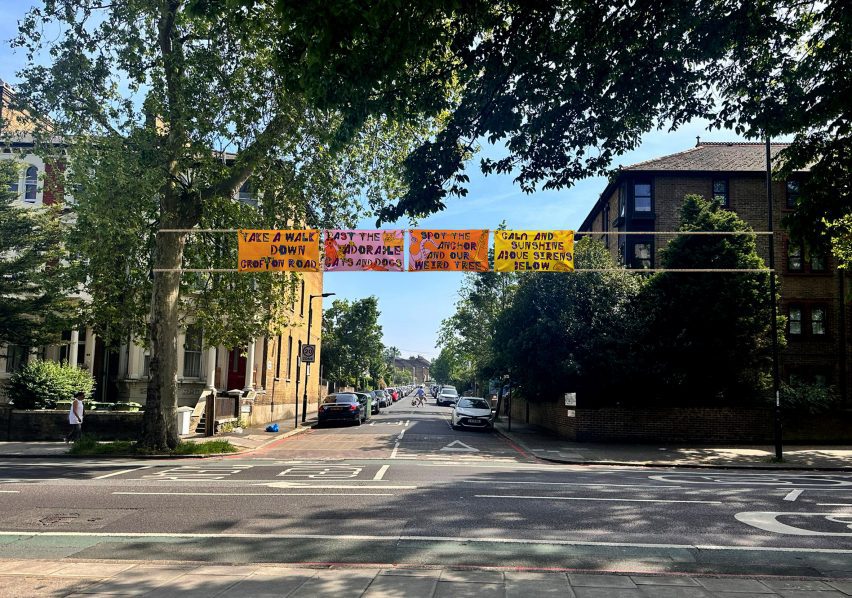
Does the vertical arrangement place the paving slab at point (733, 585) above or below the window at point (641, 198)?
below

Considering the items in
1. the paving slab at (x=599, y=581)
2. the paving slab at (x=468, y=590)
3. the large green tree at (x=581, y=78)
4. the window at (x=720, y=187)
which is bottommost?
the paving slab at (x=599, y=581)

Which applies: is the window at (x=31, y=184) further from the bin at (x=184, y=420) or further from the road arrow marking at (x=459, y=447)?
the road arrow marking at (x=459, y=447)

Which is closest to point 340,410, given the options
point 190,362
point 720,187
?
point 190,362

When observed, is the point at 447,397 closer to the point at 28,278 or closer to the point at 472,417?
the point at 472,417

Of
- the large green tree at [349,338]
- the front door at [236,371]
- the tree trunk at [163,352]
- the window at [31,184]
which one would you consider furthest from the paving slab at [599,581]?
the large green tree at [349,338]

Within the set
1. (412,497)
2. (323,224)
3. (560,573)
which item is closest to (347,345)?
(323,224)

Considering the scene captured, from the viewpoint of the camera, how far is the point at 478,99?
9.27m

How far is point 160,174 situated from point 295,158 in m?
4.10

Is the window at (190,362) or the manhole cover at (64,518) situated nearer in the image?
the manhole cover at (64,518)

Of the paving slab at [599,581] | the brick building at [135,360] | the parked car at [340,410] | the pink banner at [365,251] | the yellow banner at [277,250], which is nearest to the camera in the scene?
the paving slab at [599,581]

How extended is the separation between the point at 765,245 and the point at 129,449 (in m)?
31.2

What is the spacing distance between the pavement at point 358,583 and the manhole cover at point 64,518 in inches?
81.6

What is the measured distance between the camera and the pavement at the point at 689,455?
1833cm

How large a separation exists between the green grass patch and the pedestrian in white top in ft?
1.71
